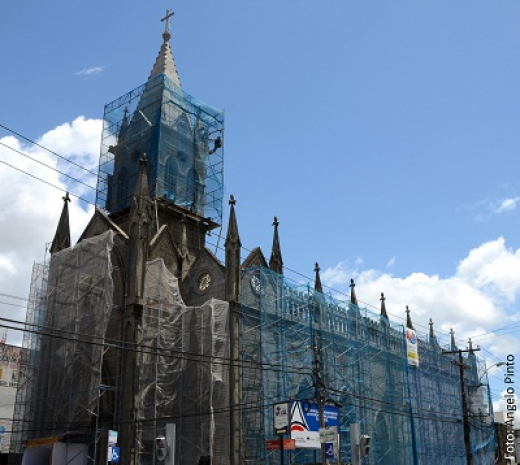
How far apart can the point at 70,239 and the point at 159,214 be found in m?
6.17

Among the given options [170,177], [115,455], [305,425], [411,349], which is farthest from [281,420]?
[170,177]

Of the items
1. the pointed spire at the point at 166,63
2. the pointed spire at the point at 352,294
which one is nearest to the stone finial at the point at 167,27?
the pointed spire at the point at 166,63

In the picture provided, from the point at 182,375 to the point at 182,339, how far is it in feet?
6.72

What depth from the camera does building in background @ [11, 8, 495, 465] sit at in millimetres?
36094

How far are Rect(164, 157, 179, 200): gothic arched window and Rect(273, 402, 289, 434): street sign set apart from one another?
865 inches

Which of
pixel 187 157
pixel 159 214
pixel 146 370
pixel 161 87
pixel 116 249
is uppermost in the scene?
pixel 161 87

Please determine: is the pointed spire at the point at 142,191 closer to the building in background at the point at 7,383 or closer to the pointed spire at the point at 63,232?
the pointed spire at the point at 63,232

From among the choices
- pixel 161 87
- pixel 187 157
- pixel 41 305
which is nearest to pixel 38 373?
pixel 41 305

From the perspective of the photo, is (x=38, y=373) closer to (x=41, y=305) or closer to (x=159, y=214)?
(x=41, y=305)

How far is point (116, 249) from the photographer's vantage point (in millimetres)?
41438

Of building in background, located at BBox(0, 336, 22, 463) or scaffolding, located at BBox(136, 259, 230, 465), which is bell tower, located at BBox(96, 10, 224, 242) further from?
building in background, located at BBox(0, 336, 22, 463)

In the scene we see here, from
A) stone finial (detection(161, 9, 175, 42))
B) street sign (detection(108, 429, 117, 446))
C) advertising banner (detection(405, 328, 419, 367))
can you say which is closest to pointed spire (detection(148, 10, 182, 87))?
stone finial (detection(161, 9, 175, 42))

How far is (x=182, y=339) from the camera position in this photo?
38469 millimetres

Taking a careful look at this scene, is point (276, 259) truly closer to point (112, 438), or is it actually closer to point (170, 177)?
point (170, 177)
